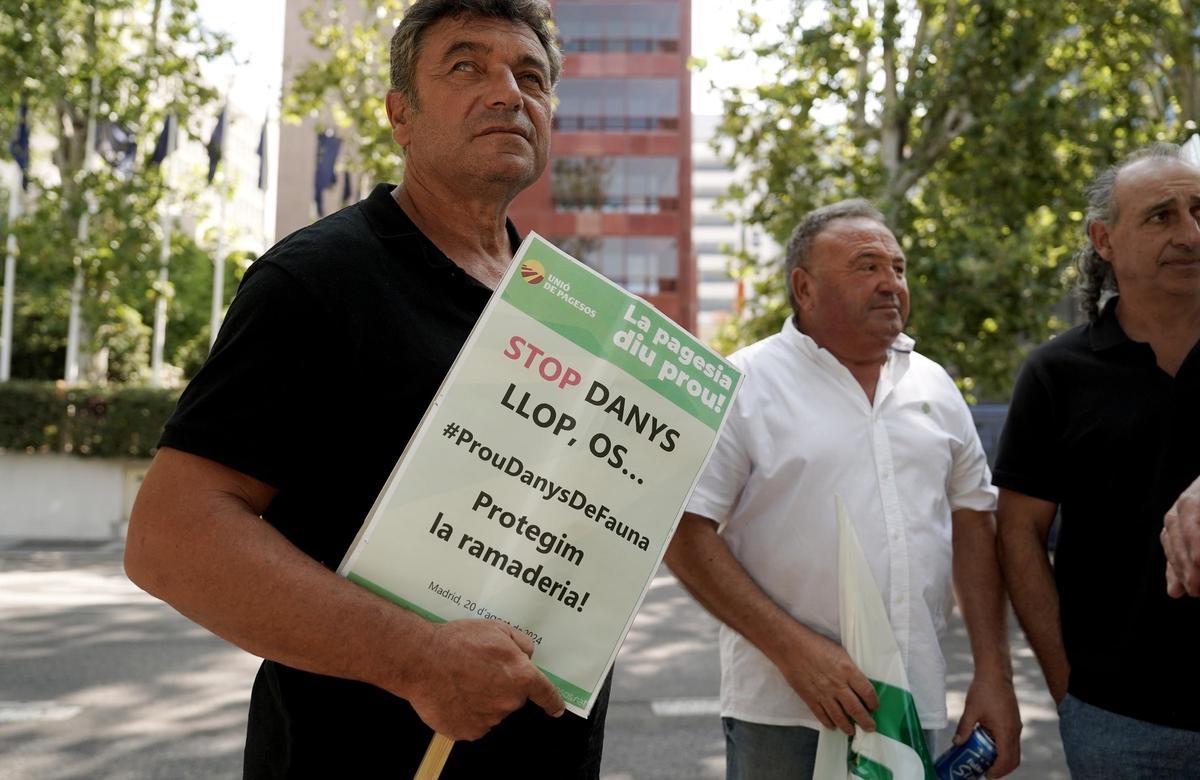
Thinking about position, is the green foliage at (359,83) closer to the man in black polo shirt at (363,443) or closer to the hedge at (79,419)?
the hedge at (79,419)

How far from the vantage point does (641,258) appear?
154 feet

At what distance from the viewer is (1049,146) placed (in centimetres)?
1506

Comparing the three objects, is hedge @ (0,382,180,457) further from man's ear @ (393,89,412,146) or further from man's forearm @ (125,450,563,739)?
man's forearm @ (125,450,563,739)

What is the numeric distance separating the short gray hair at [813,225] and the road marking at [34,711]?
17.5 feet

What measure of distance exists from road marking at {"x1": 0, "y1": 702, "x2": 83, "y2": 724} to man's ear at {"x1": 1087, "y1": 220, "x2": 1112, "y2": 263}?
5993 mm

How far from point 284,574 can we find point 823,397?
1681mm

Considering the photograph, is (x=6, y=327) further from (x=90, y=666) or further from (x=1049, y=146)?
(x=1049, y=146)

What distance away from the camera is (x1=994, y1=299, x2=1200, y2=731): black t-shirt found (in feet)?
7.85

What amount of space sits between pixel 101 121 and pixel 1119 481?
20536 mm

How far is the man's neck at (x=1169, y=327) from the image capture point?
2.57 m

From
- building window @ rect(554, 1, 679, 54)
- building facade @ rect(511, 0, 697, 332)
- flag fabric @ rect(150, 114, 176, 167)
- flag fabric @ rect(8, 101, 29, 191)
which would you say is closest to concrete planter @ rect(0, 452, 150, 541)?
flag fabric @ rect(8, 101, 29, 191)

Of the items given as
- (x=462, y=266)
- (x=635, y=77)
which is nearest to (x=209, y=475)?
(x=462, y=266)

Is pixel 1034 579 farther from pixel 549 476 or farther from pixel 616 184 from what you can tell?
pixel 616 184

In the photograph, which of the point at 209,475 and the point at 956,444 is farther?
the point at 956,444
